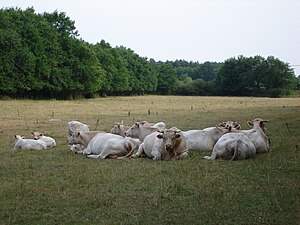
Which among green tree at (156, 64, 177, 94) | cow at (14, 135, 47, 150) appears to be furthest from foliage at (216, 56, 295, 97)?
cow at (14, 135, 47, 150)

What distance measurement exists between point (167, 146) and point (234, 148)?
76.1 inches

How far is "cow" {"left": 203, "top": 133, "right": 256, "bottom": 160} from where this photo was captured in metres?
12.0

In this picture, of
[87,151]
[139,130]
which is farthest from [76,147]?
[139,130]

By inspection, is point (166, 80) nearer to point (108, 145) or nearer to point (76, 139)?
point (76, 139)

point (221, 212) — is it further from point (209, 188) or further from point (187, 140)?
point (187, 140)

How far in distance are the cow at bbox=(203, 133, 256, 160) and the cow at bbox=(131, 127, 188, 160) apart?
1120mm

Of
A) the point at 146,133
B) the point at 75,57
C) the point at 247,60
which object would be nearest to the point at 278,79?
the point at 247,60

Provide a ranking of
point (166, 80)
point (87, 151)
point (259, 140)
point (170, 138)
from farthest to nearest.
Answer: point (166, 80)
point (87, 151)
point (259, 140)
point (170, 138)

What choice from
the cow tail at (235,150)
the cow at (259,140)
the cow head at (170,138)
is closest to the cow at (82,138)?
the cow head at (170,138)

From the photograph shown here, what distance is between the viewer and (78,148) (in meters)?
14.6

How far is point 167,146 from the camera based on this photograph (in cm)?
1239

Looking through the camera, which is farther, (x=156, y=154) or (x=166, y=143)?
(x=156, y=154)

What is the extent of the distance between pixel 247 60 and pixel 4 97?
89.0 m

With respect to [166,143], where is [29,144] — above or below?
below
